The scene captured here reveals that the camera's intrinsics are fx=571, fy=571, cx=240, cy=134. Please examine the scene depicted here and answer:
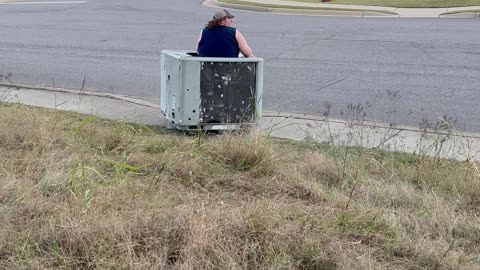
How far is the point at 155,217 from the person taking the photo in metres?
3.38

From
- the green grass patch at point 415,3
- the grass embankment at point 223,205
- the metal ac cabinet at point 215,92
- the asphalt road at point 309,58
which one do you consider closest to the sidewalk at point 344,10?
the green grass patch at point 415,3

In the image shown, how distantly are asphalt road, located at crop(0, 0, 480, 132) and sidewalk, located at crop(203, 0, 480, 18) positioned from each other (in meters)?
1.59

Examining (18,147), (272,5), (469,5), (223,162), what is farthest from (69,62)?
(469,5)

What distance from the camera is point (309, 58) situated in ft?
36.3

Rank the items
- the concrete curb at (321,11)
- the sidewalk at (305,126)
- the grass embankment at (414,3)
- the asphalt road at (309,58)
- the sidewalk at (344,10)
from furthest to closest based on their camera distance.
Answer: the grass embankment at (414,3)
the concrete curb at (321,11)
the sidewalk at (344,10)
the asphalt road at (309,58)
the sidewalk at (305,126)

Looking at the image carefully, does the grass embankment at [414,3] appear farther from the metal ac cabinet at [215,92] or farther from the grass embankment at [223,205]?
the grass embankment at [223,205]

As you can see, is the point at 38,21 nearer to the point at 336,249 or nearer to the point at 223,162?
the point at 223,162

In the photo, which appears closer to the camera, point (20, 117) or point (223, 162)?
point (223, 162)

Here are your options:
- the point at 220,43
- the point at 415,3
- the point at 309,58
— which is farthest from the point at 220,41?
the point at 415,3

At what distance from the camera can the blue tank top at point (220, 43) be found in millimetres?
6168

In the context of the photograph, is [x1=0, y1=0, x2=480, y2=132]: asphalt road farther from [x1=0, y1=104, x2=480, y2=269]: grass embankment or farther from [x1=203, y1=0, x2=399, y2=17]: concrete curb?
[x1=0, y1=104, x2=480, y2=269]: grass embankment

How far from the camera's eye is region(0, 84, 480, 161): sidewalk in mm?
5289

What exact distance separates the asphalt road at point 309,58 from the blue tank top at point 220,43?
144 cm

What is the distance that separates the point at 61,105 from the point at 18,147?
2.50 meters
